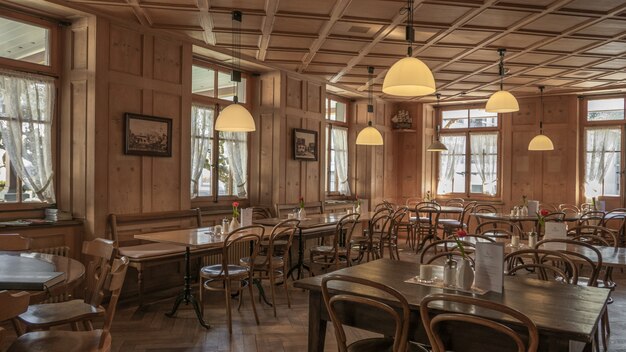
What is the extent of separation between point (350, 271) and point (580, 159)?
8077 millimetres

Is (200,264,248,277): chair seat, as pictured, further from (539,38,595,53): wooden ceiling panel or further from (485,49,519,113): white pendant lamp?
(539,38,595,53): wooden ceiling panel

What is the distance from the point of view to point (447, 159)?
1049cm

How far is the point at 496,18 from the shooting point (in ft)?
15.9

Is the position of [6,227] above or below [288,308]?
above

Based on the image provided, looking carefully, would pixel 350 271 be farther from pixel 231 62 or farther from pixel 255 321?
pixel 231 62

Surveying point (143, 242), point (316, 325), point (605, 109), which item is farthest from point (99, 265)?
point (605, 109)

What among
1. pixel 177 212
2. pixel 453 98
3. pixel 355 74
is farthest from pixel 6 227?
pixel 453 98

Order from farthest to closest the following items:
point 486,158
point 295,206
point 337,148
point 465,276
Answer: point 486,158 → point 337,148 → point 295,206 → point 465,276

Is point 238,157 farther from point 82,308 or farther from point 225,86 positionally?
point 82,308

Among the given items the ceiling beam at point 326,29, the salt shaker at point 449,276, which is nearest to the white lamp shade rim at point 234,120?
the ceiling beam at point 326,29

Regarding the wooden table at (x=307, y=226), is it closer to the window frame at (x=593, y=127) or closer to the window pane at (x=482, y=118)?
the window pane at (x=482, y=118)

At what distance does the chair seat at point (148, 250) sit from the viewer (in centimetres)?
460

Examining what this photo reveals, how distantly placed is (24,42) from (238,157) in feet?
10.4

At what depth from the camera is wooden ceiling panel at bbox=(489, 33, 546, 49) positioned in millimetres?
5496
